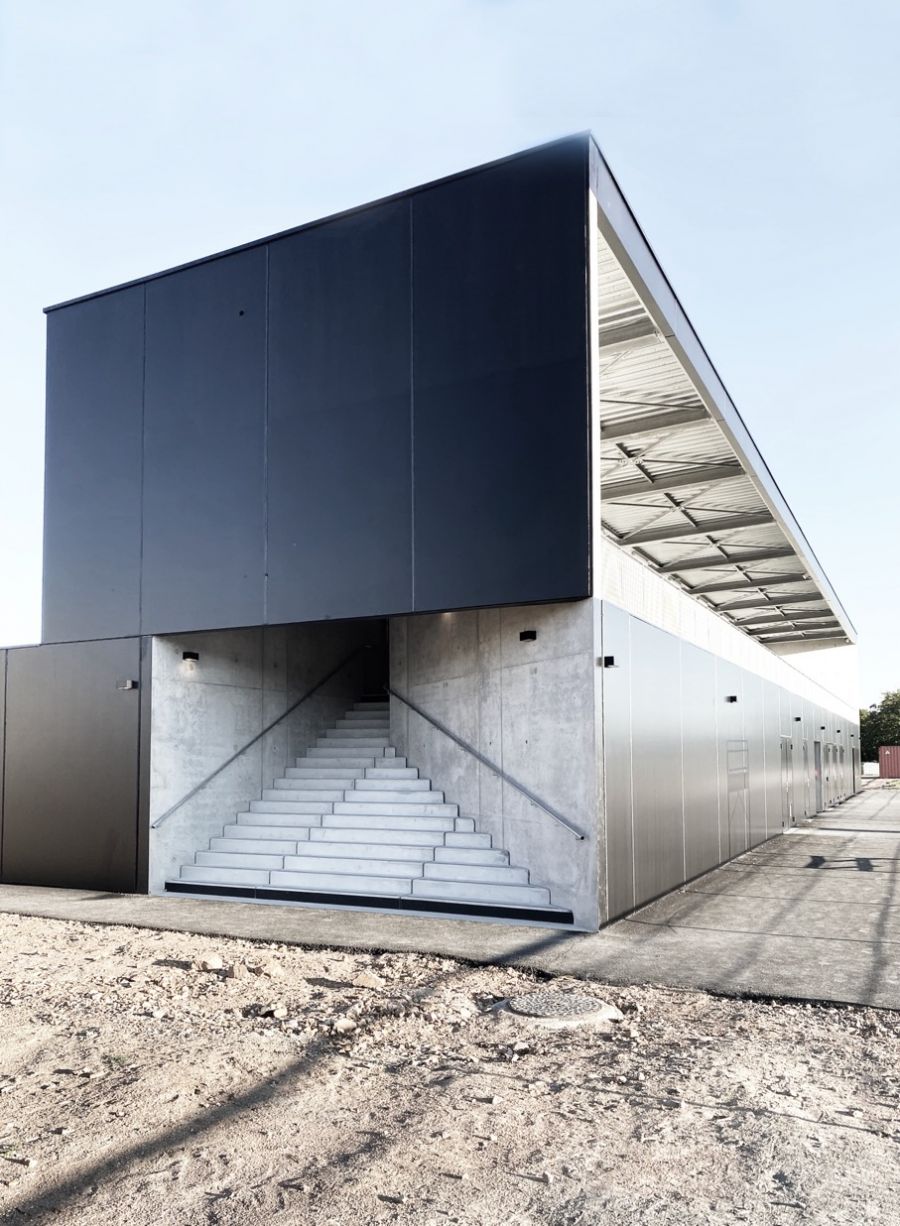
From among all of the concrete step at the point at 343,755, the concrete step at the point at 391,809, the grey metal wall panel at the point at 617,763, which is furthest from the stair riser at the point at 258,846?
the grey metal wall panel at the point at 617,763

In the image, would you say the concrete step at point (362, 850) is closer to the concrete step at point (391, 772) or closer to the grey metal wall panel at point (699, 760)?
the concrete step at point (391, 772)

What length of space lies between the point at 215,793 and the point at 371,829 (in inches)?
84.7

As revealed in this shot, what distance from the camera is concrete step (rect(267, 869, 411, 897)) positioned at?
8.79 meters

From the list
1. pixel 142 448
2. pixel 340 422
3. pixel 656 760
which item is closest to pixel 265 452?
pixel 340 422

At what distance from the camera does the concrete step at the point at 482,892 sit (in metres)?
8.12

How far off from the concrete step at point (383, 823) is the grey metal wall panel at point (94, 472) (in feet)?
10.4

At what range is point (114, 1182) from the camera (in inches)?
126

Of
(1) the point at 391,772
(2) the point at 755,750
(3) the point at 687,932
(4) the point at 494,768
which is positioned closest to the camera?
(3) the point at 687,932

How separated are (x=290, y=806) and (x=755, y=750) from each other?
8.18 metres

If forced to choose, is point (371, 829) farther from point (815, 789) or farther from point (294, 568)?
point (815, 789)

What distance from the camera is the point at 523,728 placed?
8.56 metres

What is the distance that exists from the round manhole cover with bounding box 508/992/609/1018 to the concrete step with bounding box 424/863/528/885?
272 centimetres

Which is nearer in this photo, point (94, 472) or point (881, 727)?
point (94, 472)

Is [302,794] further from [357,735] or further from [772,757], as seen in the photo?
[772,757]
